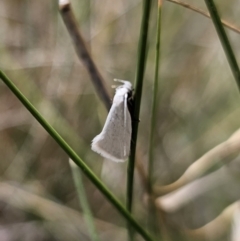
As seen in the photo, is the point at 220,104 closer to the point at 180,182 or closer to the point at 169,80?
the point at 169,80

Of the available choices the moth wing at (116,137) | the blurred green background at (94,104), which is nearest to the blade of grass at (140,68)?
the moth wing at (116,137)

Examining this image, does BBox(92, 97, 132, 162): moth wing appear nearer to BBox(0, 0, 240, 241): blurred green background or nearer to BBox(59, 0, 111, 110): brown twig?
BBox(59, 0, 111, 110): brown twig

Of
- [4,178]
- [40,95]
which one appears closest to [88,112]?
[40,95]

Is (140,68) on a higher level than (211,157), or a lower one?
higher

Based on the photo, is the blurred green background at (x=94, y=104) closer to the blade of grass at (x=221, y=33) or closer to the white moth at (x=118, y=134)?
the white moth at (x=118, y=134)

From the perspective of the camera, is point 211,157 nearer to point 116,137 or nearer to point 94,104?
point 116,137

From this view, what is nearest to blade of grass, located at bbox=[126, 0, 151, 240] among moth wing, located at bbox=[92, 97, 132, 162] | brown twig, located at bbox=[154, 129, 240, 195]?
moth wing, located at bbox=[92, 97, 132, 162]

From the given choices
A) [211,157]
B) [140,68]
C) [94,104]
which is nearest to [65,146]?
[140,68]
